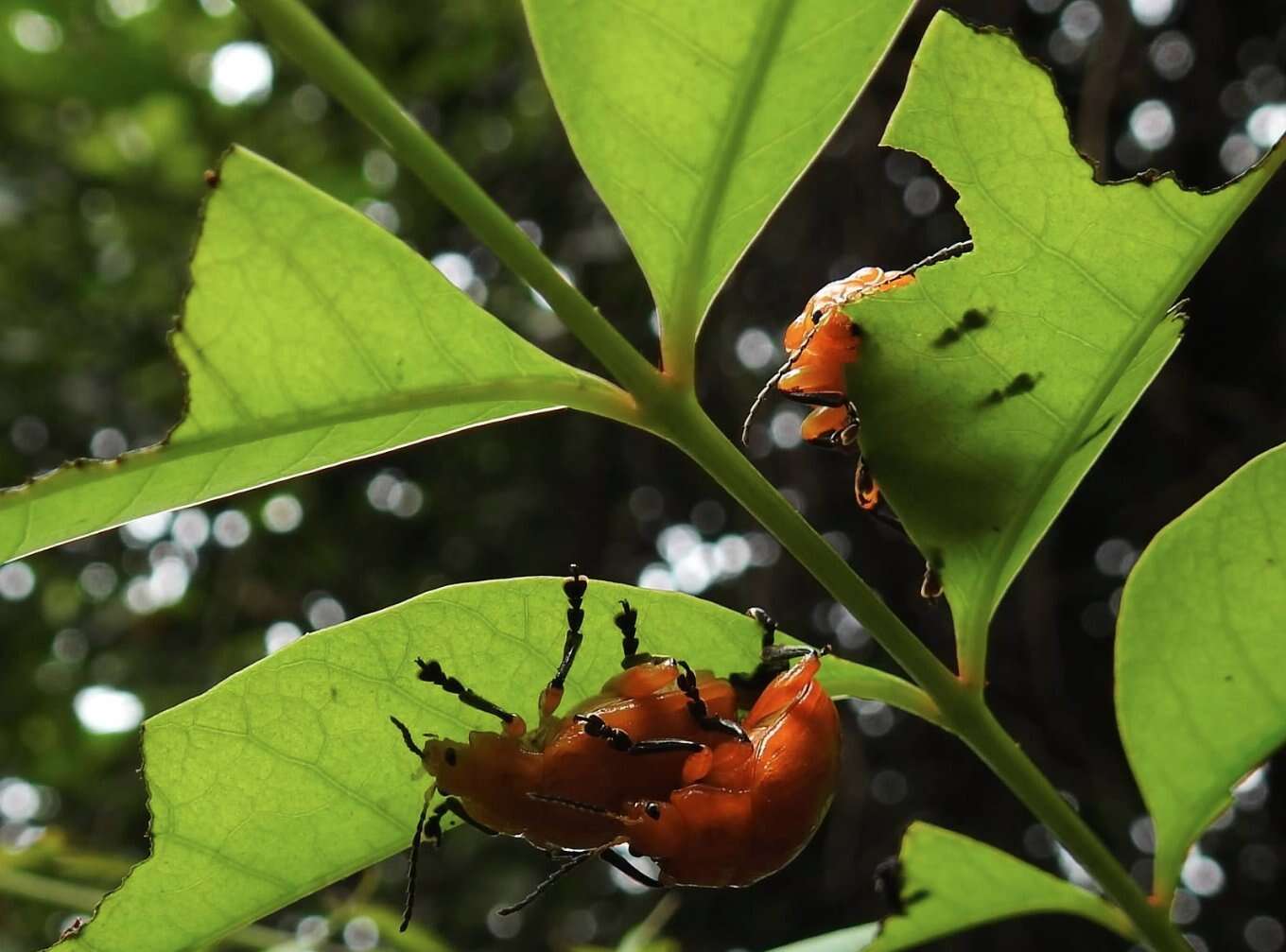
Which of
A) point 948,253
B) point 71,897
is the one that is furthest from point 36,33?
point 948,253

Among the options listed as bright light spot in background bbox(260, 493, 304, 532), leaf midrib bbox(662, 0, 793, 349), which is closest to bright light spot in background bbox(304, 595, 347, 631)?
bright light spot in background bbox(260, 493, 304, 532)

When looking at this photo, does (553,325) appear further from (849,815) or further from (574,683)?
(574,683)

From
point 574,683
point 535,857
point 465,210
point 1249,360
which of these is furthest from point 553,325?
point 465,210

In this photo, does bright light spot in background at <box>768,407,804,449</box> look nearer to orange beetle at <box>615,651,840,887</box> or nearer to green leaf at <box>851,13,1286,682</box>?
orange beetle at <box>615,651,840,887</box>

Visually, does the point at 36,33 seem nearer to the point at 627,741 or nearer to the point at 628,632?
the point at 627,741

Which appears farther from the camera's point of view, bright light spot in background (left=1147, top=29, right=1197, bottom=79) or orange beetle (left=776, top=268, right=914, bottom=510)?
bright light spot in background (left=1147, top=29, right=1197, bottom=79)

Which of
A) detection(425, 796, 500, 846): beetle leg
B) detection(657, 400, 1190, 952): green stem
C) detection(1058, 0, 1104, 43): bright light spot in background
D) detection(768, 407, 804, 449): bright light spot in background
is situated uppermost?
detection(1058, 0, 1104, 43): bright light spot in background
